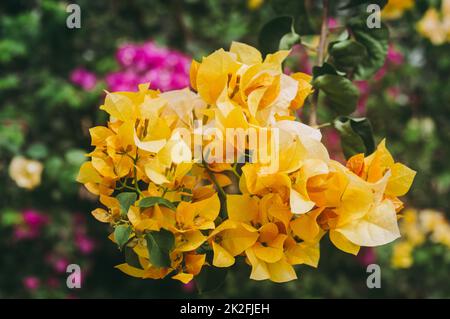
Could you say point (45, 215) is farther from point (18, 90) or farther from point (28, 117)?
point (18, 90)

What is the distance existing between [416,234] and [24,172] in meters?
1.20

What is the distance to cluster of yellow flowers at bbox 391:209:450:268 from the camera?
6.23 ft

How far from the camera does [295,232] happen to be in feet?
1.49

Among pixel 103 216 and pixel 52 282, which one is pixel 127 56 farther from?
pixel 103 216

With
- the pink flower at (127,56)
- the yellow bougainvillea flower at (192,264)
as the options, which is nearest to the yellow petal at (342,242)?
the yellow bougainvillea flower at (192,264)

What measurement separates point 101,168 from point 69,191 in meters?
1.14

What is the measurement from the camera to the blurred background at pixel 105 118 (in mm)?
1635

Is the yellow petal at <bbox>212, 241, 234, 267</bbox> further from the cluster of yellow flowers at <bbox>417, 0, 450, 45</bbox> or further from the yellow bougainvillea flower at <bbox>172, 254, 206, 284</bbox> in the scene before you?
the cluster of yellow flowers at <bbox>417, 0, 450, 45</bbox>

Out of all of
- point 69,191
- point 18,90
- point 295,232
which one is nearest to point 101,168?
point 295,232

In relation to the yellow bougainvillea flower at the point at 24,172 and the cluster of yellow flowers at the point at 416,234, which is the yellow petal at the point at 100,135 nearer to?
the yellow bougainvillea flower at the point at 24,172

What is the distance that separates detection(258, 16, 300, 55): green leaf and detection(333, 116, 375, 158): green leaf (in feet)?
0.34

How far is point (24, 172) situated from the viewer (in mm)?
1603

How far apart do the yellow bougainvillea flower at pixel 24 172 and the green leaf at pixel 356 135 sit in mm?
1145
